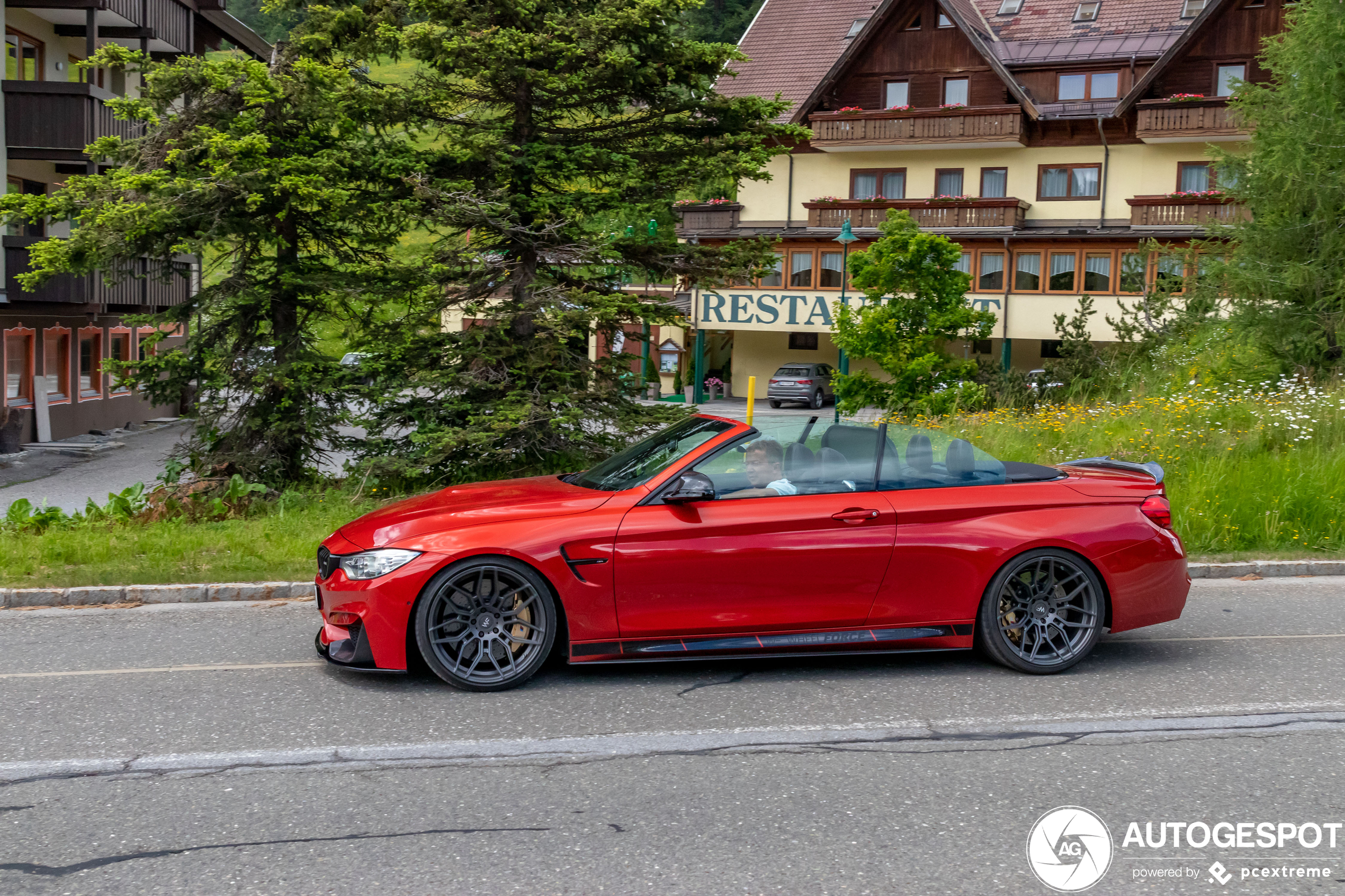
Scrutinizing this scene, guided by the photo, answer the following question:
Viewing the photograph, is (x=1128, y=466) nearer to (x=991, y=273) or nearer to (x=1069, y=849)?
(x=1069, y=849)

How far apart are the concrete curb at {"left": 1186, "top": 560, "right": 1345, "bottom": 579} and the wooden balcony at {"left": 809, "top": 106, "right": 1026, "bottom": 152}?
33079 mm

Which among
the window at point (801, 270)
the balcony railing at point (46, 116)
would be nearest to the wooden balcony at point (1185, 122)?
the window at point (801, 270)

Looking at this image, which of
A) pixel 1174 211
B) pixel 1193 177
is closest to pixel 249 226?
pixel 1174 211

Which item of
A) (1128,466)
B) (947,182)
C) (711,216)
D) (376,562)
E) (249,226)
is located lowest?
(376,562)

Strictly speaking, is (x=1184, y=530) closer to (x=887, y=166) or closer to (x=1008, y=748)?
(x=1008, y=748)

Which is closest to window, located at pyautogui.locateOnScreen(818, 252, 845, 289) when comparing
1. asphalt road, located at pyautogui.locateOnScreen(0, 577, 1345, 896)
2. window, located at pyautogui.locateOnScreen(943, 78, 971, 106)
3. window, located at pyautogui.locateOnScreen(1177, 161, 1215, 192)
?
window, located at pyautogui.locateOnScreen(943, 78, 971, 106)

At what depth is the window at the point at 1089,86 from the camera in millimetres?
42188

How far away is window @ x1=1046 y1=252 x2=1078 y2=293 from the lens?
4228cm

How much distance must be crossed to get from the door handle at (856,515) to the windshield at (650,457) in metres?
0.79

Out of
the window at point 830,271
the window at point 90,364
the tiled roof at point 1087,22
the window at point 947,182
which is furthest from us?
the window at point 830,271

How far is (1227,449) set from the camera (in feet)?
43.0

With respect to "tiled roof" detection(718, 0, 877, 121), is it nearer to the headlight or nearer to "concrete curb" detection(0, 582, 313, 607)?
"concrete curb" detection(0, 582, 313, 607)

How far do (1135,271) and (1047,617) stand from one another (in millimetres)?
29797

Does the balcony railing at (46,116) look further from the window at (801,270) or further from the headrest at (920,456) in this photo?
the window at (801,270)
